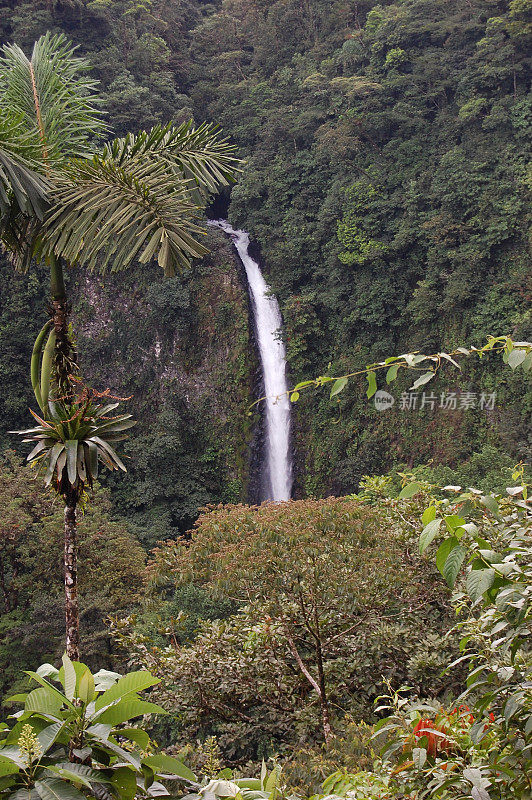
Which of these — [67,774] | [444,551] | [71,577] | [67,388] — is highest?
[67,388]

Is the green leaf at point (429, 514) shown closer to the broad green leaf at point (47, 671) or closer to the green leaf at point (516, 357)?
the green leaf at point (516, 357)

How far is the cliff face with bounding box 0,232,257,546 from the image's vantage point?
1307cm

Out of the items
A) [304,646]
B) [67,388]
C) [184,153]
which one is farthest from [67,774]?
[304,646]

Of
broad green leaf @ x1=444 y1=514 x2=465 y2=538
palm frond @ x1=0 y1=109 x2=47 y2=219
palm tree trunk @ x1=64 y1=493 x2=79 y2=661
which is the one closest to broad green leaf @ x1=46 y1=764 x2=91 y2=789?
broad green leaf @ x1=444 y1=514 x2=465 y2=538

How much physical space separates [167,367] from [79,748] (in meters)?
12.9

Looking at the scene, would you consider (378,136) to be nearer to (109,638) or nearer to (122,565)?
(122,565)

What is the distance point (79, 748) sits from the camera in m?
1.25

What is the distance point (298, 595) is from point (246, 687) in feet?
2.11

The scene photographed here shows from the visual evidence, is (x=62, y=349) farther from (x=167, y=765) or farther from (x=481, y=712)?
(x=481, y=712)

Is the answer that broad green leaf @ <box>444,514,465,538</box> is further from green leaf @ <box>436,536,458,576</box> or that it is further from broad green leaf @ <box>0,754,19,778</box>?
broad green leaf @ <box>0,754,19,778</box>

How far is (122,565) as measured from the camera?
978cm

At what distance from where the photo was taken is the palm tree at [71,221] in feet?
8.91

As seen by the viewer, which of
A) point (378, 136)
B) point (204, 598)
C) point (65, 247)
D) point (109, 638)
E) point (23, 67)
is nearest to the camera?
point (65, 247)

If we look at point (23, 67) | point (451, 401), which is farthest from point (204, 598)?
point (451, 401)
